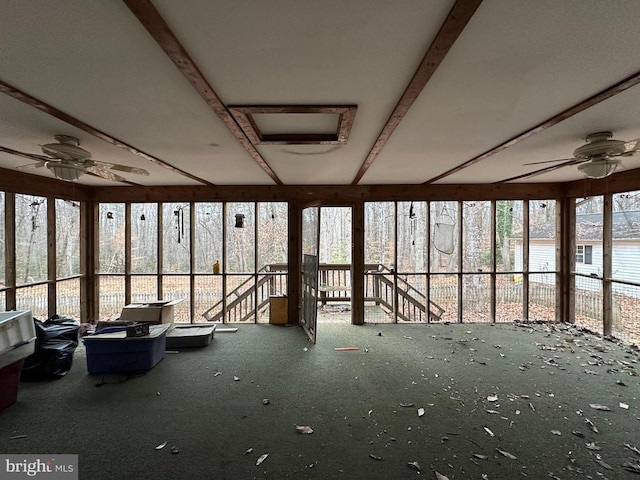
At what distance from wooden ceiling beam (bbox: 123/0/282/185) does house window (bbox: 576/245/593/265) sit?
658 centimetres

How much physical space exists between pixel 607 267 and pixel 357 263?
12.9 feet

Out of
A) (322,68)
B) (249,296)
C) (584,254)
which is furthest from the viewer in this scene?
(249,296)

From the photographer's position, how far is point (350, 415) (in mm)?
2795

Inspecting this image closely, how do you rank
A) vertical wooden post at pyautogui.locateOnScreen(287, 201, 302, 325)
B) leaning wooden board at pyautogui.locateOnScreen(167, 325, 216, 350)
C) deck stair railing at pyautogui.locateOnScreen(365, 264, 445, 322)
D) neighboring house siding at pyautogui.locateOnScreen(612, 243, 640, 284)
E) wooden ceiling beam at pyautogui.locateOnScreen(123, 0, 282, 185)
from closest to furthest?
1. wooden ceiling beam at pyautogui.locateOnScreen(123, 0, 282, 185)
2. leaning wooden board at pyautogui.locateOnScreen(167, 325, 216, 350)
3. neighboring house siding at pyautogui.locateOnScreen(612, 243, 640, 284)
4. vertical wooden post at pyautogui.locateOnScreen(287, 201, 302, 325)
5. deck stair railing at pyautogui.locateOnScreen(365, 264, 445, 322)

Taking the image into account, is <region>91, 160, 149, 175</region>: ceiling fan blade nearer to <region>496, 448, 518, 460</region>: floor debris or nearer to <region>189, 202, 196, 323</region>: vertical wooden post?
<region>189, 202, 196, 323</region>: vertical wooden post

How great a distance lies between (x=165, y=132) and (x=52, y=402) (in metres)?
2.83

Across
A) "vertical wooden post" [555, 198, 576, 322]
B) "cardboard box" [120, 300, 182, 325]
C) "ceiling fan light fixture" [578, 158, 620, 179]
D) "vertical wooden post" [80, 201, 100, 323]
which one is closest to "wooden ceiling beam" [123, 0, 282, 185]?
"ceiling fan light fixture" [578, 158, 620, 179]

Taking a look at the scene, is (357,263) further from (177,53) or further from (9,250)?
(9,250)

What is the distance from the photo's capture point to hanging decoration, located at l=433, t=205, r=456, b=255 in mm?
6039

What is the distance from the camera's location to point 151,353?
3.80m

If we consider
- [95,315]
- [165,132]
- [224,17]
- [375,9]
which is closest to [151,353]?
[165,132]

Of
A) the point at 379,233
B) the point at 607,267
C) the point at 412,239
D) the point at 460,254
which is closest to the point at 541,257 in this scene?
the point at 607,267

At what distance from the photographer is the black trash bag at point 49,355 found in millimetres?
3514

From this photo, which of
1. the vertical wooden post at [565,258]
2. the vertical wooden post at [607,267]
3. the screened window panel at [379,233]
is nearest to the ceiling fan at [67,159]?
the screened window panel at [379,233]
